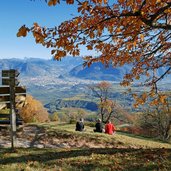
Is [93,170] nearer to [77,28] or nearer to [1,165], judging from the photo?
[1,165]

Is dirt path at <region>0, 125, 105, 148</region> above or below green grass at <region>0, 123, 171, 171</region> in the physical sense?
below

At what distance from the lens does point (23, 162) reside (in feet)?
44.8

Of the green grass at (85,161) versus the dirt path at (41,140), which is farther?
the dirt path at (41,140)

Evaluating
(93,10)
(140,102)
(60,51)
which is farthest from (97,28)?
(140,102)

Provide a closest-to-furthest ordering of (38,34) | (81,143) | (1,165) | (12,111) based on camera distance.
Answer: (38,34) < (1,165) < (12,111) < (81,143)

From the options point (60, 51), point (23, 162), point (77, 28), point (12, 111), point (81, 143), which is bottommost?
point (81, 143)

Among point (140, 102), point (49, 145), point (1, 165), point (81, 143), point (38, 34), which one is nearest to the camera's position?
point (38, 34)

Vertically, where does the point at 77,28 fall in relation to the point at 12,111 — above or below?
above

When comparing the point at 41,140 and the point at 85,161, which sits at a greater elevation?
the point at 85,161

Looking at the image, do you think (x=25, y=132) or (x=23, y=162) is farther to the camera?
(x=25, y=132)

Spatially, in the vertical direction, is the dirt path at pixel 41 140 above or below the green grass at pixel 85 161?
below

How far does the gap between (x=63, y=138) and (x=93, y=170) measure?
1327 centimetres

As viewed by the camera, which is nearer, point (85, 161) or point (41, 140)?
point (85, 161)

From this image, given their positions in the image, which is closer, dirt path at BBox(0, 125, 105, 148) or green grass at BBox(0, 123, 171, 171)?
green grass at BBox(0, 123, 171, 171)
